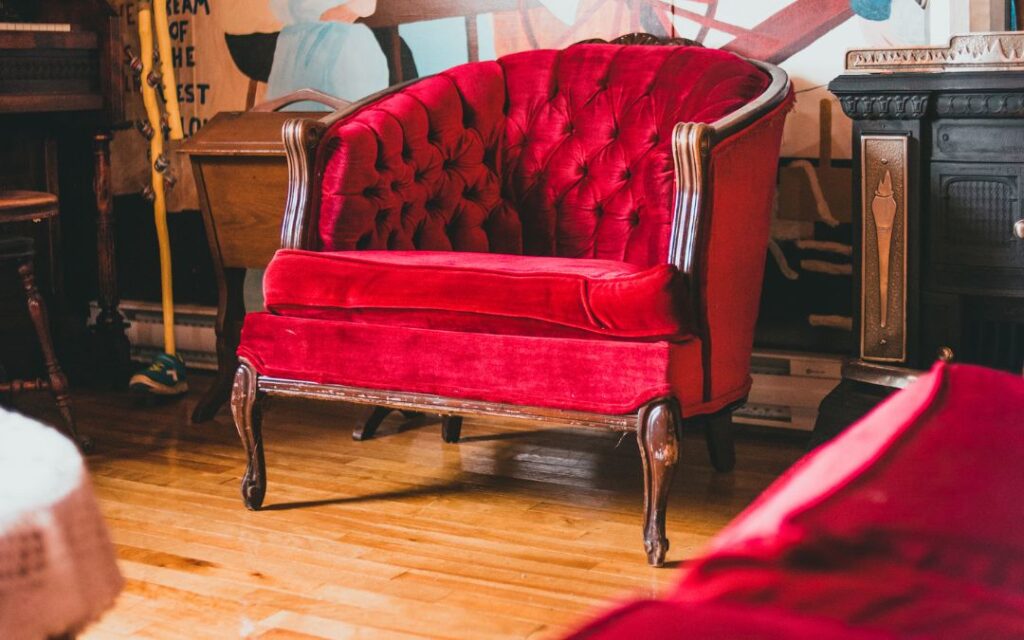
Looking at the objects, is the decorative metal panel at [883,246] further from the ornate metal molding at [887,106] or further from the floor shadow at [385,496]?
the floor shadow at [385,496]

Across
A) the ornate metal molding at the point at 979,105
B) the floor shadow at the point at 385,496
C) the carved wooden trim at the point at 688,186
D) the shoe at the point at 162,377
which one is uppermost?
the ornate metal molding at the point at 979,105

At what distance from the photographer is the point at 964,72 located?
2.35 metres

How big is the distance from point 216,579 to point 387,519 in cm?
43

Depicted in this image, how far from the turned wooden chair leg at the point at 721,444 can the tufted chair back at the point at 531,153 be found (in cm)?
41

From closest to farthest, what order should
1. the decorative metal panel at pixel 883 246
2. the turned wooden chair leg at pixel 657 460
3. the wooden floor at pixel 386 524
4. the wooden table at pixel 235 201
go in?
the wooden floor at pixel 386 524
the turned wooden chair leg at pixel 657 460
the decorative metal panel at pixel 883 246
the wooden table at pixel 235 201

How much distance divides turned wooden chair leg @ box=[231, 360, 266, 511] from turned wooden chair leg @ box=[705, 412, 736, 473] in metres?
1.01

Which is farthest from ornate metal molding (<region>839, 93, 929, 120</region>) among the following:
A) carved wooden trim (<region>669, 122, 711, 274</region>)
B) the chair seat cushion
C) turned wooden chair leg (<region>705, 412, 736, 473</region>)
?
turned wooden chair leg (<region>705, 412, 736, 473</region>)

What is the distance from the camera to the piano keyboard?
324cm

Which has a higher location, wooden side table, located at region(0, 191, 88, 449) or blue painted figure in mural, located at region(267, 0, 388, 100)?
blue painted figure in mural, located at region(267, 0, 388, 100)

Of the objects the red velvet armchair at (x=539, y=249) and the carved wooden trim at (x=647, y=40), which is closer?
the red velvet armchair at (x=539, y=249)

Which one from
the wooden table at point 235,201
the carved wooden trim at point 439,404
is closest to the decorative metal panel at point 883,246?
the carved wooden trim at point 439,404

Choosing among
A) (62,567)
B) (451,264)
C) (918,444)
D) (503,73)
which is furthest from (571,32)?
(918,444)

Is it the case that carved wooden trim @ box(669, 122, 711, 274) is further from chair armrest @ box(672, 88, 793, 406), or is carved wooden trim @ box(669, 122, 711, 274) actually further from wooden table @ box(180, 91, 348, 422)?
wooden table @ box(180, 91, 348, 422)

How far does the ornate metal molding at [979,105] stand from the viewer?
2318 mm
